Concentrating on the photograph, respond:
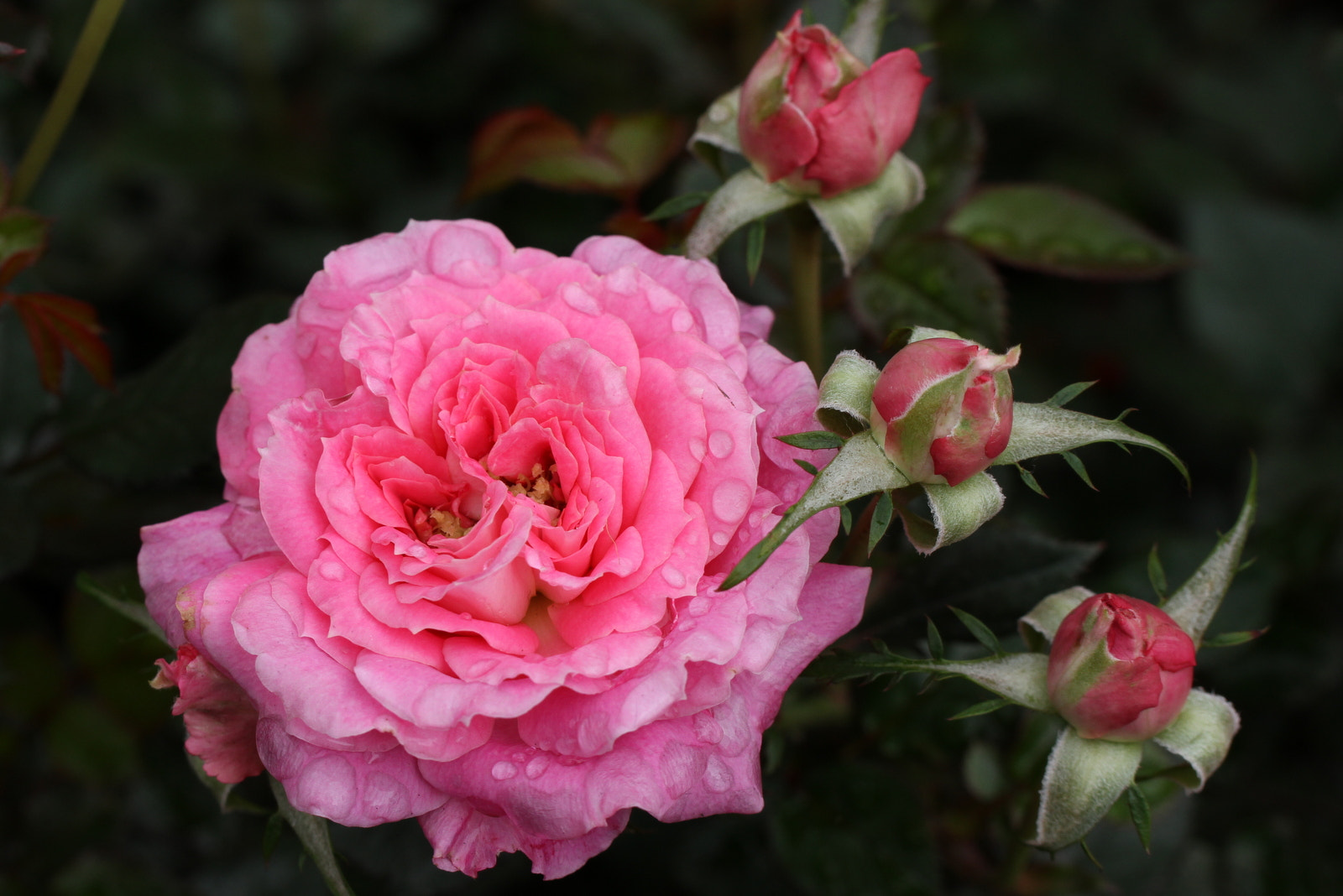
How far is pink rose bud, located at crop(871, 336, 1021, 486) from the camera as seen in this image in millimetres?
711

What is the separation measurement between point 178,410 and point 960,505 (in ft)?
2.68

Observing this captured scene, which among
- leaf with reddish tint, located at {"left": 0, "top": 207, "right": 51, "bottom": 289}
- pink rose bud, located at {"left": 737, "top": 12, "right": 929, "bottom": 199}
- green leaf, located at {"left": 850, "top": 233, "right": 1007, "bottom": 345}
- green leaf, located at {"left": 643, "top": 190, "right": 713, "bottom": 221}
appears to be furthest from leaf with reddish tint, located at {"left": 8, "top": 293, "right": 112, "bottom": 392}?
green leaf, located at {"left": 850, "top": 233, "right": 1007, "bottom": 345}

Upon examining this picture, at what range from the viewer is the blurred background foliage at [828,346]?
3.71ft

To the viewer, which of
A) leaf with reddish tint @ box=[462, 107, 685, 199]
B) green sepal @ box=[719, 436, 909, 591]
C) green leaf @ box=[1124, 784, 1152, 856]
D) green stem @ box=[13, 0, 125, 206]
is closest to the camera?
green sepal @ box=[719, 436, 909, 591]

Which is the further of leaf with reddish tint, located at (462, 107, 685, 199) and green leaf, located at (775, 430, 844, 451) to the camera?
leaf with reddish tint, located at (462, 107, 685, 199)

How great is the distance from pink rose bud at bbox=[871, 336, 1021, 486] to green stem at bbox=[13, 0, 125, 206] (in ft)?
2.75

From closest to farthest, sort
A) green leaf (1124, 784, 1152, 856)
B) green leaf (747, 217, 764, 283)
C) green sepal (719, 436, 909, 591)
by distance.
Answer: green sepal (719, 436, 909, 591)
green leaf (1124, 784, 1152, 856)
green leaf (747, 217, 764, 283)

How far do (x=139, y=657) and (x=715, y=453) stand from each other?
90 centimetres

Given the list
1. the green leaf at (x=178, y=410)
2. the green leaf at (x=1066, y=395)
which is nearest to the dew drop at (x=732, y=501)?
the green leaf at (x=1066, y=395)

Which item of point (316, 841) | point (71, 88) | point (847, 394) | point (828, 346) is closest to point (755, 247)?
point (847, 394)

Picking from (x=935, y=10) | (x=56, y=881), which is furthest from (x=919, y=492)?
(x=56, y=881)

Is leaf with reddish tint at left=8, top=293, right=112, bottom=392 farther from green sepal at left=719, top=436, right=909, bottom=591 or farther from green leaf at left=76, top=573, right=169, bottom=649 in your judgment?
green sepal at left=719, top=436, right=909, bottom=591

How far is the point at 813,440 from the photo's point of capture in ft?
2.51

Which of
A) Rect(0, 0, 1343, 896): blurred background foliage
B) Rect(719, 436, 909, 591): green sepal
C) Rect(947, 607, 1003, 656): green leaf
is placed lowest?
Rect(0, 0, 1343, 896): blurred background foliage
